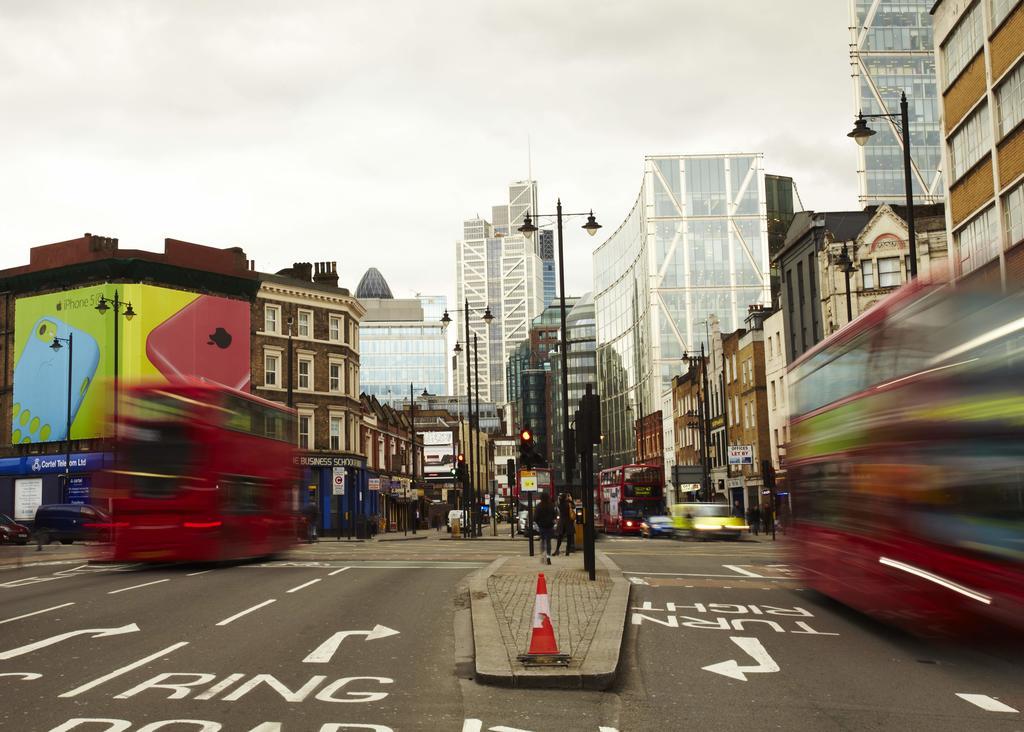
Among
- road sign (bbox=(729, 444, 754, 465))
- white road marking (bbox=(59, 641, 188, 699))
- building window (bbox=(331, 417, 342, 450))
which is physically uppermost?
building window (bbox=(331, 417, 342, 450))

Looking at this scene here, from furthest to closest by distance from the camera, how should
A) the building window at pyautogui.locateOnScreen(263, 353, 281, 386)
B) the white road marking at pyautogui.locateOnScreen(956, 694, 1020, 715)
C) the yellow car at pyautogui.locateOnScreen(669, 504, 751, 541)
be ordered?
the building window at pyautogui.locateOnScreen(263, 353, 281, 386) < the yellow car at pyautogui.locateOnScreen(669, 504, 751, 541) < the white road marking at pyautogui.locateOnScreen(956, 694, 1020, 715)

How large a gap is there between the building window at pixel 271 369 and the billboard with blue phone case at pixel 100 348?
190cm

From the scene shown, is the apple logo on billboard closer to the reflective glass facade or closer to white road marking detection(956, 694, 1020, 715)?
white road marking detection(956, 694, 1020, 715)

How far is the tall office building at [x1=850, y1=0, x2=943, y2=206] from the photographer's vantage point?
95688 millimetres

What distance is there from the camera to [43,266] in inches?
2352

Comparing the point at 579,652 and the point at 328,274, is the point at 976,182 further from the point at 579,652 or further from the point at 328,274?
the point at 328,274

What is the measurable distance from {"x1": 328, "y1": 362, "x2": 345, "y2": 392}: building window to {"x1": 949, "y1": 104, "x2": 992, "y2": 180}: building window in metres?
40.5

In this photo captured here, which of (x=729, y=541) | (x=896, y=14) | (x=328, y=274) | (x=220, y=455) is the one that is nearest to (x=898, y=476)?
(x=220, y=455)

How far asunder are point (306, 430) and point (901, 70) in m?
65.8

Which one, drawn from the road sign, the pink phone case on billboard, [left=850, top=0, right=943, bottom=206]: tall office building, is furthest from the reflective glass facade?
the road sign

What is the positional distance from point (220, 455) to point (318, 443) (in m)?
42.7

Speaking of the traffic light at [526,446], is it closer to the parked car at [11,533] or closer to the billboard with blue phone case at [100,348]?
the parked car at [11,533]

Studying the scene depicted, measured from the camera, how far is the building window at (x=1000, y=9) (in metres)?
30.5

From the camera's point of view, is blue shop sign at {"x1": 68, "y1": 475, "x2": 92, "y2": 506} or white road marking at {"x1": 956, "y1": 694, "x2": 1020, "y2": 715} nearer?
white road marking at {"x1": 956, "y1": 694, "x2": 1020, "y2": 715}
